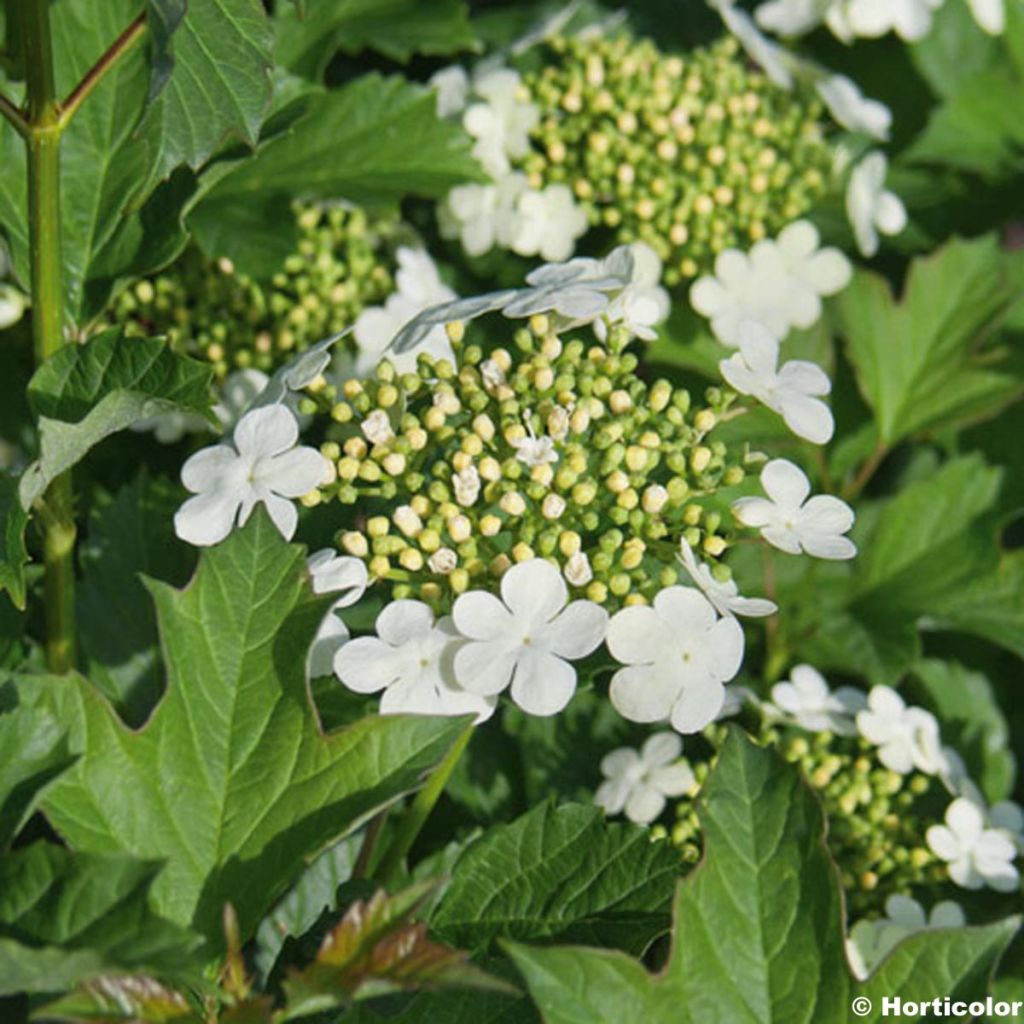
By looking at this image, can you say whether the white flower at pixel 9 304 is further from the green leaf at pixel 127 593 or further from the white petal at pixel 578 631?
the white petal at pixel 578 631

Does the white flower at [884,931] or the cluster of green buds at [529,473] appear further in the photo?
the white flower at [884,931]

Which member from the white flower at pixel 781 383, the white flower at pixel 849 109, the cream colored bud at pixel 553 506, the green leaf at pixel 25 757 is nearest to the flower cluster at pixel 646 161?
the white flower at pixel 849 109

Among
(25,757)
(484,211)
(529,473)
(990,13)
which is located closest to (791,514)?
(529,473)

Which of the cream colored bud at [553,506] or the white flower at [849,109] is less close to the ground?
the cream colored bud at [553,506]

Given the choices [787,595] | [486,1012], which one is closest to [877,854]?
[787,595]

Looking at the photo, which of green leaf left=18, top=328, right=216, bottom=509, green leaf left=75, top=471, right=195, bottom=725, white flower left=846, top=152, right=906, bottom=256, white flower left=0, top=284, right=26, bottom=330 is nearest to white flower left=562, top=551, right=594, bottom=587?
green leaf left=18, top=328, right=216, bottom=509

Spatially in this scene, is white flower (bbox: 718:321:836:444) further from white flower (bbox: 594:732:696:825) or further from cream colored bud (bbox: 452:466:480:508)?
white flower (bbox: 594:732:696:825)
